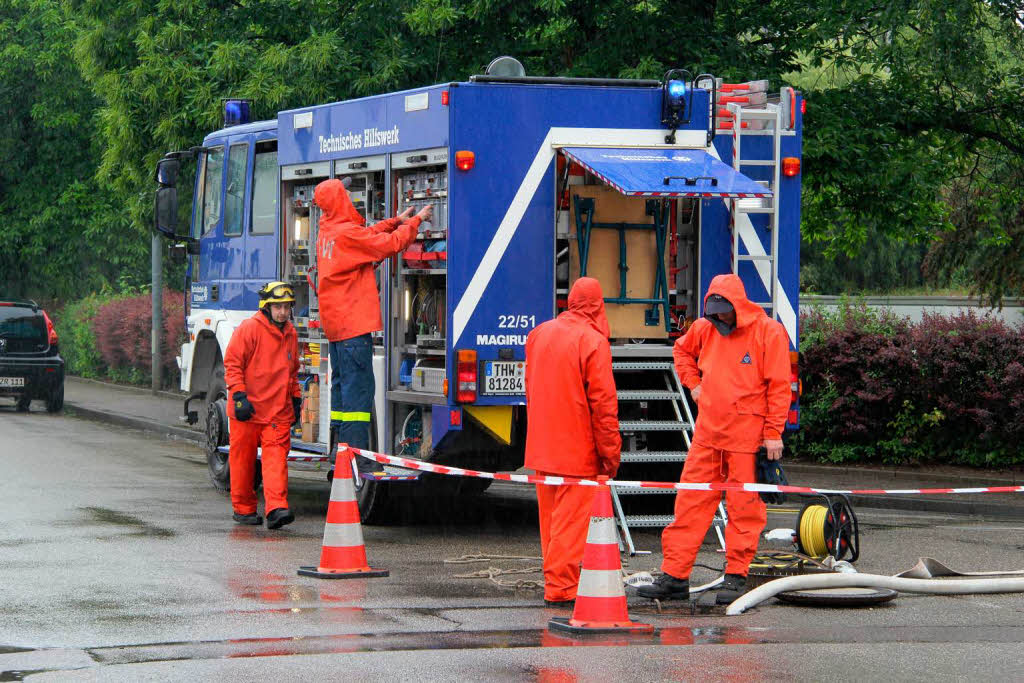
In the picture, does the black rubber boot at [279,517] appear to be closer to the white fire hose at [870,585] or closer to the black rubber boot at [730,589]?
the black rubber boot at [730,589]

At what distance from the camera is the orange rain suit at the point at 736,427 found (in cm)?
884

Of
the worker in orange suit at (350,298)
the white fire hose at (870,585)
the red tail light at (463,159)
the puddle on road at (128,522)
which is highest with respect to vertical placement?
the red tail light at (463,159)

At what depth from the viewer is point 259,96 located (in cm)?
1734

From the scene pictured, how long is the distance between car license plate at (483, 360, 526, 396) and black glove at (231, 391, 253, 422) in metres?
1.87

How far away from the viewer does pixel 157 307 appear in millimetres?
25641

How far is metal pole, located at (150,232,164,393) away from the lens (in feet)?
82.2

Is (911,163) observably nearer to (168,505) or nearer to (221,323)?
(221,323)

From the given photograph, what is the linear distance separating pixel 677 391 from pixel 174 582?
160 inches

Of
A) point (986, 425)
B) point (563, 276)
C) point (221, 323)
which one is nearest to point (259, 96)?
point (221, 323)

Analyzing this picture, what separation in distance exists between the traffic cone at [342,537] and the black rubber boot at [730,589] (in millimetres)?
2152

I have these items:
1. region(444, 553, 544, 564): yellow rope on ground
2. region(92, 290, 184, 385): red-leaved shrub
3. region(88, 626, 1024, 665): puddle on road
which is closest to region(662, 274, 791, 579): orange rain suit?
region(88, 626, 1024, 665): puddle on road

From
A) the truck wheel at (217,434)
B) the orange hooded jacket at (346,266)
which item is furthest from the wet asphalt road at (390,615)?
the orange hooded jacket at (346,266)

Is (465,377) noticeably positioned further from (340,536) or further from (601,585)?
(601,585)

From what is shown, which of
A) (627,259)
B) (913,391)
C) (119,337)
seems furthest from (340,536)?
(119,337)
